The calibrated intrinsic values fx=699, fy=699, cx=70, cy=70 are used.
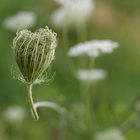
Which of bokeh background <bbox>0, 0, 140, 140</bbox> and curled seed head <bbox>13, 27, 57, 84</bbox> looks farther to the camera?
bokeh background <bbox>0, 0, 140, 140</bbox>

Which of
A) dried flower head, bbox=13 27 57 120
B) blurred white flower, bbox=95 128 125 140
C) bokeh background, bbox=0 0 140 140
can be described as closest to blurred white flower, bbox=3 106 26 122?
bokeh background, bbox=0 0 140 140

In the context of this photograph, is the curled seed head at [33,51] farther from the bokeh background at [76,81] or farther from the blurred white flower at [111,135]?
the blurred white flower at [111,135]

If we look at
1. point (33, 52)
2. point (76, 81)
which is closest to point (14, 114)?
point (76, 81)

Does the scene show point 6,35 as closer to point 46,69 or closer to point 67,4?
point 67,4

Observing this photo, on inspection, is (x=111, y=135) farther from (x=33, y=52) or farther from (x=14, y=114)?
(x=33, y=52)

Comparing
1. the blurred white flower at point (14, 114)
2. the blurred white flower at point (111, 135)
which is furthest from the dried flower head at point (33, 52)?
the blurred white flower at point (14, 114)

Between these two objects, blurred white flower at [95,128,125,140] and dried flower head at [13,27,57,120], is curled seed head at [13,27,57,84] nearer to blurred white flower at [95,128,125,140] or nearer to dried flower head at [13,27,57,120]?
dried flower head at [13,27,57,120]

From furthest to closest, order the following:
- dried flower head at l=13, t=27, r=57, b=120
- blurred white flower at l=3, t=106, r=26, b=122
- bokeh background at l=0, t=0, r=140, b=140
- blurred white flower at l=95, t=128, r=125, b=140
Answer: blurred white flower at l=3, t=106, r=26, b=122, bokeh background at l=0, t=0, r=140, b=140, blurred white flower at l=95, t=128, r=125, b=140, dried flower head at l=13, t=27, r=57, b=120
